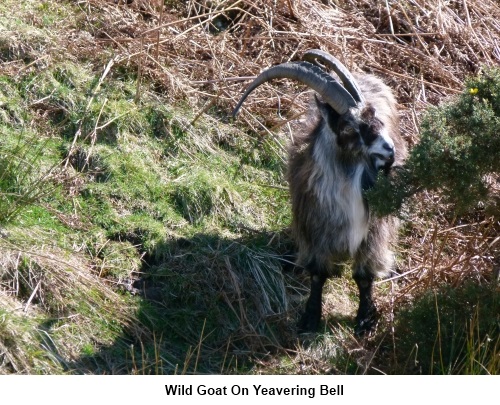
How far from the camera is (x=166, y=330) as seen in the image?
246 inches

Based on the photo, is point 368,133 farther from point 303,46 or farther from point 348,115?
point 303,46

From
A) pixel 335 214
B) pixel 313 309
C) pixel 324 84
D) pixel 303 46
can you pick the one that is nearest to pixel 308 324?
pixel 313 309

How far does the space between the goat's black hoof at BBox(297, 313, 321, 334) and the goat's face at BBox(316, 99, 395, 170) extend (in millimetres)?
1148

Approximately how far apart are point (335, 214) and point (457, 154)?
105cm

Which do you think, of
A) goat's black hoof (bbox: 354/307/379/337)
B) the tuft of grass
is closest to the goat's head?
the tuft of grass

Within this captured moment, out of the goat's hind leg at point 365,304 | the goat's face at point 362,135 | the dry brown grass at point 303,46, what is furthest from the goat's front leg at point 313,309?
the dry brown grass at point 303,46

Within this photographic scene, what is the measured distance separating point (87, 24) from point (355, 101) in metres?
3.36

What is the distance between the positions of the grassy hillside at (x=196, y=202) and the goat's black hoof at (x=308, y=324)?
0.07 meters

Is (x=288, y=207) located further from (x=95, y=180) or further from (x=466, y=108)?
(x=466, y=108)

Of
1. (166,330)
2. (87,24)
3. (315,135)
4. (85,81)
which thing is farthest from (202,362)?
(87,24)

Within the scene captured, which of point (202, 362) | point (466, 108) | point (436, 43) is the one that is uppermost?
point (466, 108)

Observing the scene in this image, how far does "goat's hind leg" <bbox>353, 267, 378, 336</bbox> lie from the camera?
21.0 feet

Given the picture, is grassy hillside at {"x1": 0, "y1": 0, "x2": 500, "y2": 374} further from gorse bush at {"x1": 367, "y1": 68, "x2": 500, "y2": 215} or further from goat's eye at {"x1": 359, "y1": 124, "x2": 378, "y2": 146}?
goat's eye at {"x1": 359, "y1": 124, "x2": 378, "y2": 146}

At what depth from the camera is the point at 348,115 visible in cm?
598
